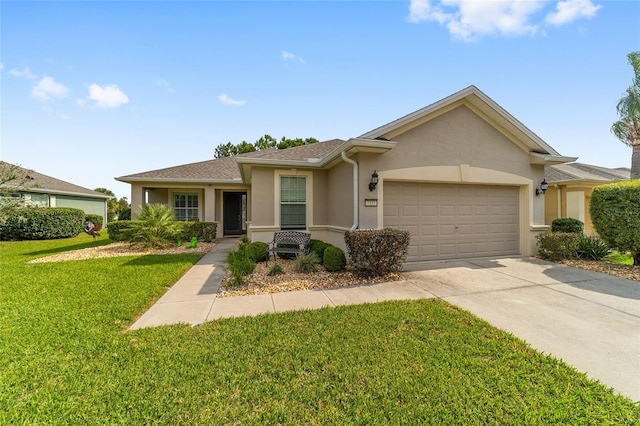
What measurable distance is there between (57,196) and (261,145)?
72.3 ft

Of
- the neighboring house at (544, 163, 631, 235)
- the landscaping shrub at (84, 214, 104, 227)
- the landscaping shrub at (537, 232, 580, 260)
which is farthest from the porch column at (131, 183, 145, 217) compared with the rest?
the neighboring house at (544, 163, 631, 235)

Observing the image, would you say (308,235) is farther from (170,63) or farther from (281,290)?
(170,63)

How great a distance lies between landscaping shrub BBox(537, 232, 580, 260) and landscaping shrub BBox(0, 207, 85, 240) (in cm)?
2201

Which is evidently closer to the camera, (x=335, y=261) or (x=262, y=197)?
(x=335, y=261)

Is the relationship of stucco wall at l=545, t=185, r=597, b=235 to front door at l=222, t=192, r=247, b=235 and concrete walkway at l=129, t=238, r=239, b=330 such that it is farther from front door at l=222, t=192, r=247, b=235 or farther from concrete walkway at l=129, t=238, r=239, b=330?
front door at l=222, t=192, r=247, b=235

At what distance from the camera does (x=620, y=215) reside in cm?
678

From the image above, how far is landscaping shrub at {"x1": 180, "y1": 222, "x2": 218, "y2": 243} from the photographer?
12.1m

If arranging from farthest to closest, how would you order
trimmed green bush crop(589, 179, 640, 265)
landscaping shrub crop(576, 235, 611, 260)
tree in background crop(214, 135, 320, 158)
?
tree in background crop(214, 135, 320, 158), landscaping shrub crop(576, 235, 611, 260), trimmed green bush crop(589, 179, 640, 265)

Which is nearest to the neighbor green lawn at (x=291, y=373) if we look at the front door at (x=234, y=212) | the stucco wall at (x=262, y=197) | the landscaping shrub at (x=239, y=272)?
the landscaping shrub at (x=239, y=272)

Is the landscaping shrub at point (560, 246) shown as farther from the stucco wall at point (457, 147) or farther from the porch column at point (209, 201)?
the porch column at point (209, 201)

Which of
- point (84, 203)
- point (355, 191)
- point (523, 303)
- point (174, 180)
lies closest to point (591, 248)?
point (523, 303)

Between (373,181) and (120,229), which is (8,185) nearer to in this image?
(120,229)

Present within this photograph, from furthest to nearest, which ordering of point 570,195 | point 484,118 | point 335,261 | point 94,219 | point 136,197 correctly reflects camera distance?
1. point 94,219
2. point 136,197
3. point 570,195
4. point 484,118
5. point 335,261

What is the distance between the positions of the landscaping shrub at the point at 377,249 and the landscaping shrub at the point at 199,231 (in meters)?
8.71
